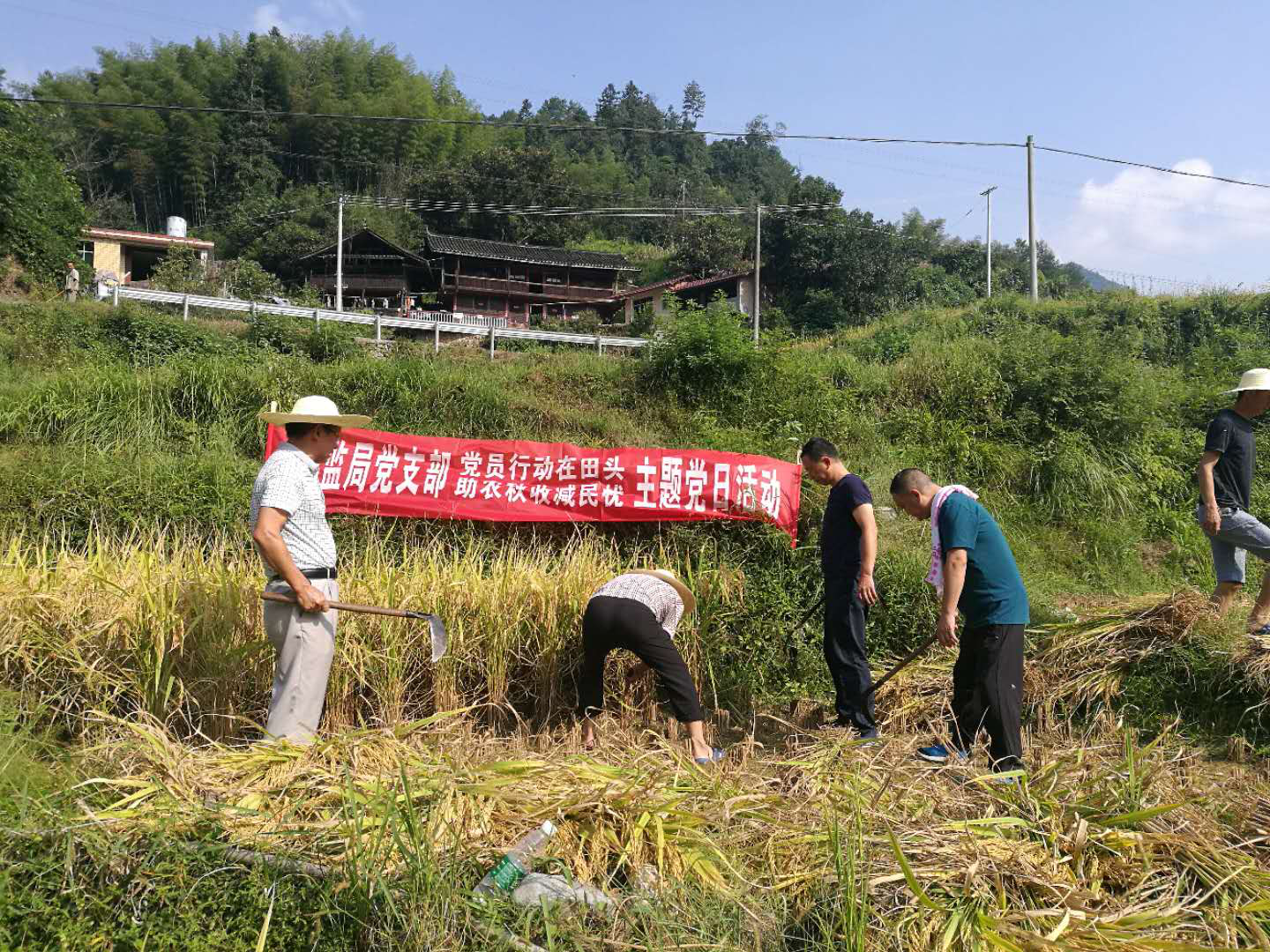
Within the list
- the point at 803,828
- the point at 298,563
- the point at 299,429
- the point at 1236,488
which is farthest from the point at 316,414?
the point at 1236,488

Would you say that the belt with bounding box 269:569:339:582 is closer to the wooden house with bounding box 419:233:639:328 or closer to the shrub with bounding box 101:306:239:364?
the shrub with bounding box 101:306:239:364

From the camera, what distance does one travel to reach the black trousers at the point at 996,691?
376 cm

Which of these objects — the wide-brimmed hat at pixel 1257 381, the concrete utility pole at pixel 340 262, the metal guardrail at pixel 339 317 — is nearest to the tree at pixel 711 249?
the concrete utility pole at pixel 340 262

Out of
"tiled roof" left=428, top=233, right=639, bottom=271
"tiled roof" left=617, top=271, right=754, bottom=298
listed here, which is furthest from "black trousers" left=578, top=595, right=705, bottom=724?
"tiled roof" left=428, top=233, right=639, bottom=271

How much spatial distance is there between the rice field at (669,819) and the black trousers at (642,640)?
1.02 ft

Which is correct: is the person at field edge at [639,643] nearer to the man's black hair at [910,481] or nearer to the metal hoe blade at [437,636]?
the metal hoe blade at [437,636]

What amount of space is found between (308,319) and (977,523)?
49.1ft

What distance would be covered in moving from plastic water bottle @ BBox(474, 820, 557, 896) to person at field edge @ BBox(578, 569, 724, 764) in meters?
1.22

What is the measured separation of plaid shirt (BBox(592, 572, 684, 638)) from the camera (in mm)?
4242

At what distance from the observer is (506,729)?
16.1 feet

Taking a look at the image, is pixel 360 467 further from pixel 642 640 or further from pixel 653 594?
pixel 642 640

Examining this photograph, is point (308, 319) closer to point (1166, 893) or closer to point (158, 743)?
point (158, 743)

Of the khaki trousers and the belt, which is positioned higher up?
the belt

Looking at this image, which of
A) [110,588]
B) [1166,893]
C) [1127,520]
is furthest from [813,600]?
[1127,520]
